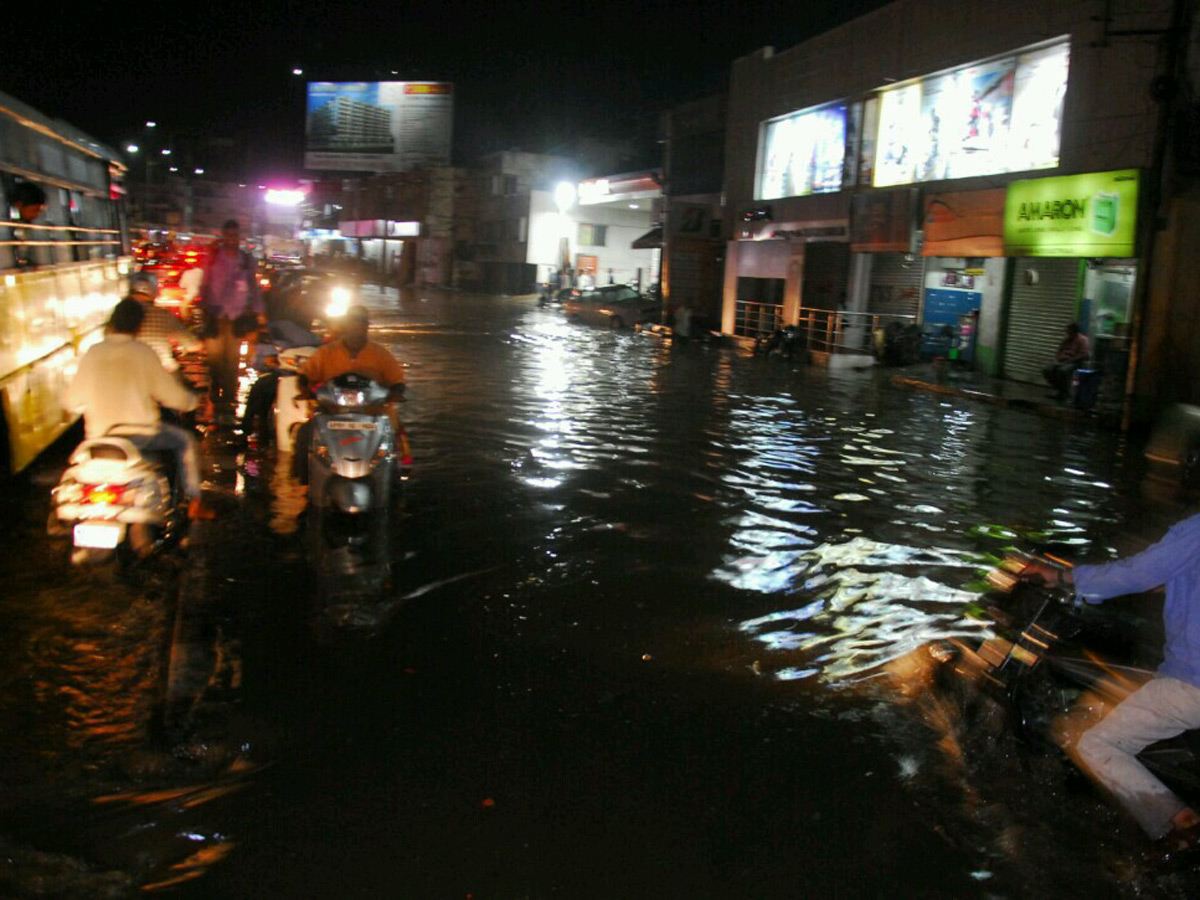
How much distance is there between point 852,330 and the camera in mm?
26203

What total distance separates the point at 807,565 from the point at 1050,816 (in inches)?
141

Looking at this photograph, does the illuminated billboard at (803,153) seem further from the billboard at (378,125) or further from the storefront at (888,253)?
the billboard at (378,125)

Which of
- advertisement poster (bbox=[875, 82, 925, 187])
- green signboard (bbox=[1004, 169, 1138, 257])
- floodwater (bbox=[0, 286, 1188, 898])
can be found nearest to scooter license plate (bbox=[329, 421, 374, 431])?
floodwater (bbox=[0, 286, 1188, 898])

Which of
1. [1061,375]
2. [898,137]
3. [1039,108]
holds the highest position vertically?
[898,137]

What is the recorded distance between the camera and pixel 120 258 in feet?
55.2

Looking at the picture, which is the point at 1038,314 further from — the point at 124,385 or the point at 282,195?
the point at 282,195

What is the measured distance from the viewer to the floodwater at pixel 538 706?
357 centimetres

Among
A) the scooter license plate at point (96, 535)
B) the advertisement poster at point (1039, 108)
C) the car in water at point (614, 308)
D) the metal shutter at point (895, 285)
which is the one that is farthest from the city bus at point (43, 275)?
the car in water at point (614, 308)

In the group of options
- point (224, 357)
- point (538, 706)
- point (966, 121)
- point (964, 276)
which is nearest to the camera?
point (538, 706)

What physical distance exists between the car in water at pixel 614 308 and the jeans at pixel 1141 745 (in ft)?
110

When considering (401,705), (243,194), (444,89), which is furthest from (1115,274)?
(243,194)

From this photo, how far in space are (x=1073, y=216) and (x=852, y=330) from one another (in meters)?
8.08

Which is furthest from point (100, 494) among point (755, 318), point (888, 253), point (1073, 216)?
point (755, 318)

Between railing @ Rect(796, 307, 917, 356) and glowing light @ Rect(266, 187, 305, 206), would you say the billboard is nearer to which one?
railing @ Rect(796, 307, 917, 356)
